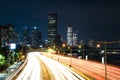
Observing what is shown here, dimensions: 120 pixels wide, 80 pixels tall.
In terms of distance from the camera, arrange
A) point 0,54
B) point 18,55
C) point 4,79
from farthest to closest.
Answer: point 18,55
point 0,54
point 4,79

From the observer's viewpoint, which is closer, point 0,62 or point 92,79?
point 92,79

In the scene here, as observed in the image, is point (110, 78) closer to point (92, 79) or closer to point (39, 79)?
point (92, 79)

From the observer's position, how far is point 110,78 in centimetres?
7444

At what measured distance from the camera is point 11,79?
71.1 meters

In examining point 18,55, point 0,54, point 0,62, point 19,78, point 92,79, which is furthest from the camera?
point 18,55

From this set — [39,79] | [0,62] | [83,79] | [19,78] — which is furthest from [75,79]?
[0,62]

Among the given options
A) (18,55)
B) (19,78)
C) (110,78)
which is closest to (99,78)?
(110,78)

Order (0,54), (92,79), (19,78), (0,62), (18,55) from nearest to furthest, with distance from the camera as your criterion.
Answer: (92,79) < (19,78) < (0,62) < (0,54) < (18,55)

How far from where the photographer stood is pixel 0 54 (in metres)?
133

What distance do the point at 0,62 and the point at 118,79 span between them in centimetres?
6399

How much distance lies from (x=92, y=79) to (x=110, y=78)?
610 centimetres

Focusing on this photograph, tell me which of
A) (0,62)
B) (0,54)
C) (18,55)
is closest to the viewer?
(0,62)

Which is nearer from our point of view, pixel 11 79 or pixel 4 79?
pixel 4 79

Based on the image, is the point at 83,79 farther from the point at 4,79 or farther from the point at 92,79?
the point at 4,79
